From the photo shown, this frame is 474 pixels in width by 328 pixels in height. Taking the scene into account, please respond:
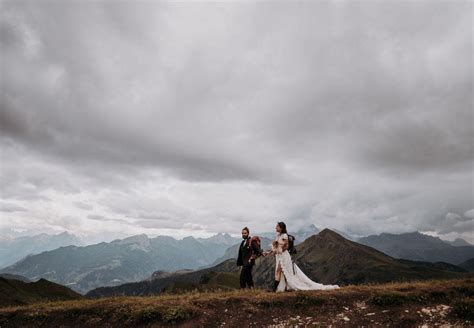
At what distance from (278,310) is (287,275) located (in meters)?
3.53

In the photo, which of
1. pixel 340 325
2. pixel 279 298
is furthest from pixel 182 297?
pixel 340 325

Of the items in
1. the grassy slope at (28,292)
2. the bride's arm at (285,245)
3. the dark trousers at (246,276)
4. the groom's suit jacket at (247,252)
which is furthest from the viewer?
the grassy slope at (28,292)

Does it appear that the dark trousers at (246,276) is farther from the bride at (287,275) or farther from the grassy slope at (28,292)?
the grassy slope at (28,292)

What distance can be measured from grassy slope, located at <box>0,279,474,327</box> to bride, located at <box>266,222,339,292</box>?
149cm

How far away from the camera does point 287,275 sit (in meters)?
19.0

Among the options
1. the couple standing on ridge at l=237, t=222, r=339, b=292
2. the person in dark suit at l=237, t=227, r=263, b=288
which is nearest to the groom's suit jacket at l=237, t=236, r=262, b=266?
the person in dark suit at l=237, t=227, r=263, b=288

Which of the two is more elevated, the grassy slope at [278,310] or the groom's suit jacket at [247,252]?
the groom's suit jacket at [247,252]

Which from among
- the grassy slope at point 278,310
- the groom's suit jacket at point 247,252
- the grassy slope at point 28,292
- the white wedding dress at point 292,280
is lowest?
the grassy slope at point 28,292

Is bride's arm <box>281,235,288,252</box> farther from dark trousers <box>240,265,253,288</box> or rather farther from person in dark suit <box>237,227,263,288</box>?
dark trousers <box>240,265,253,288</box>

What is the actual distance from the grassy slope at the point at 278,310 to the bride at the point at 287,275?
1.49 m

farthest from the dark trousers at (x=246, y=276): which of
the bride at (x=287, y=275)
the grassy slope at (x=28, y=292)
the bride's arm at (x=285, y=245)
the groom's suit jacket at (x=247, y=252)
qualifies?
the grassy slope at (x=28, y=292)

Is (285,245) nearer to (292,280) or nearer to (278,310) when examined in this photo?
(292,280)

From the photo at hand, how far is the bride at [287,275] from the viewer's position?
1889 cm

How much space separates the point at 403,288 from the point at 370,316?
405 centimetres
